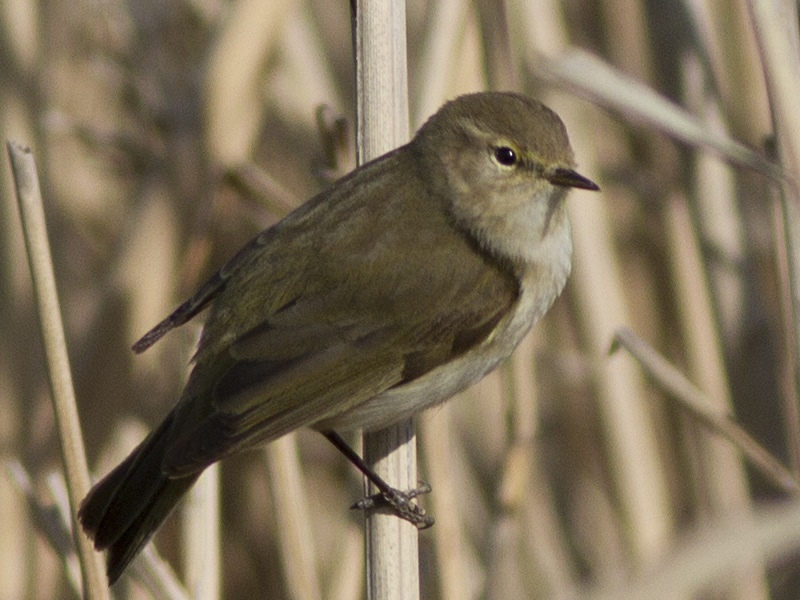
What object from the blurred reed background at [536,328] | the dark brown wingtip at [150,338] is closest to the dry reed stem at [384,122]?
the blurred reed background at [536,328]

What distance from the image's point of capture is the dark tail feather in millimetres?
1911

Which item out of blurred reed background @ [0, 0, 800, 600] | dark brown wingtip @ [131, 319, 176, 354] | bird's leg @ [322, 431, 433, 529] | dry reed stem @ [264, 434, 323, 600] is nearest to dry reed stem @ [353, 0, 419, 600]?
bird's leg @ [322, 431, 433, 529]

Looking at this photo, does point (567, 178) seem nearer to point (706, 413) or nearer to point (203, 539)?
point (706, 413)

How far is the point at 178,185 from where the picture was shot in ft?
9.61

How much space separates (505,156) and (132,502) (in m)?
1.01

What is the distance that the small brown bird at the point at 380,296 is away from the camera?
2033 mm

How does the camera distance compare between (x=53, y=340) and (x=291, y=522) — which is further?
(x=291, y=522)

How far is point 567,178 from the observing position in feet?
7.29

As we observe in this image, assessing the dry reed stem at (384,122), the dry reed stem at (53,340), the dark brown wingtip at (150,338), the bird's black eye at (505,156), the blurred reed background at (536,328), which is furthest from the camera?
the blurred reed background at (536,328)

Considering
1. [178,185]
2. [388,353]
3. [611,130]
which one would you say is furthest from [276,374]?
[611,130]

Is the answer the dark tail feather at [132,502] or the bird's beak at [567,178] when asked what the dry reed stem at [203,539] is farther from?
the bird's beak at [567,178]

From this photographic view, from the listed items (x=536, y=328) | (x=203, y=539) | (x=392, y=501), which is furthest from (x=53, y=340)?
(x=536, y=328)

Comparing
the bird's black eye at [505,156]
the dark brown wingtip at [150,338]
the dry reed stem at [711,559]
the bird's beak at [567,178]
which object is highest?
the bird's black eye at [505,156]

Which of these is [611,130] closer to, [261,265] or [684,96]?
[684,96]
